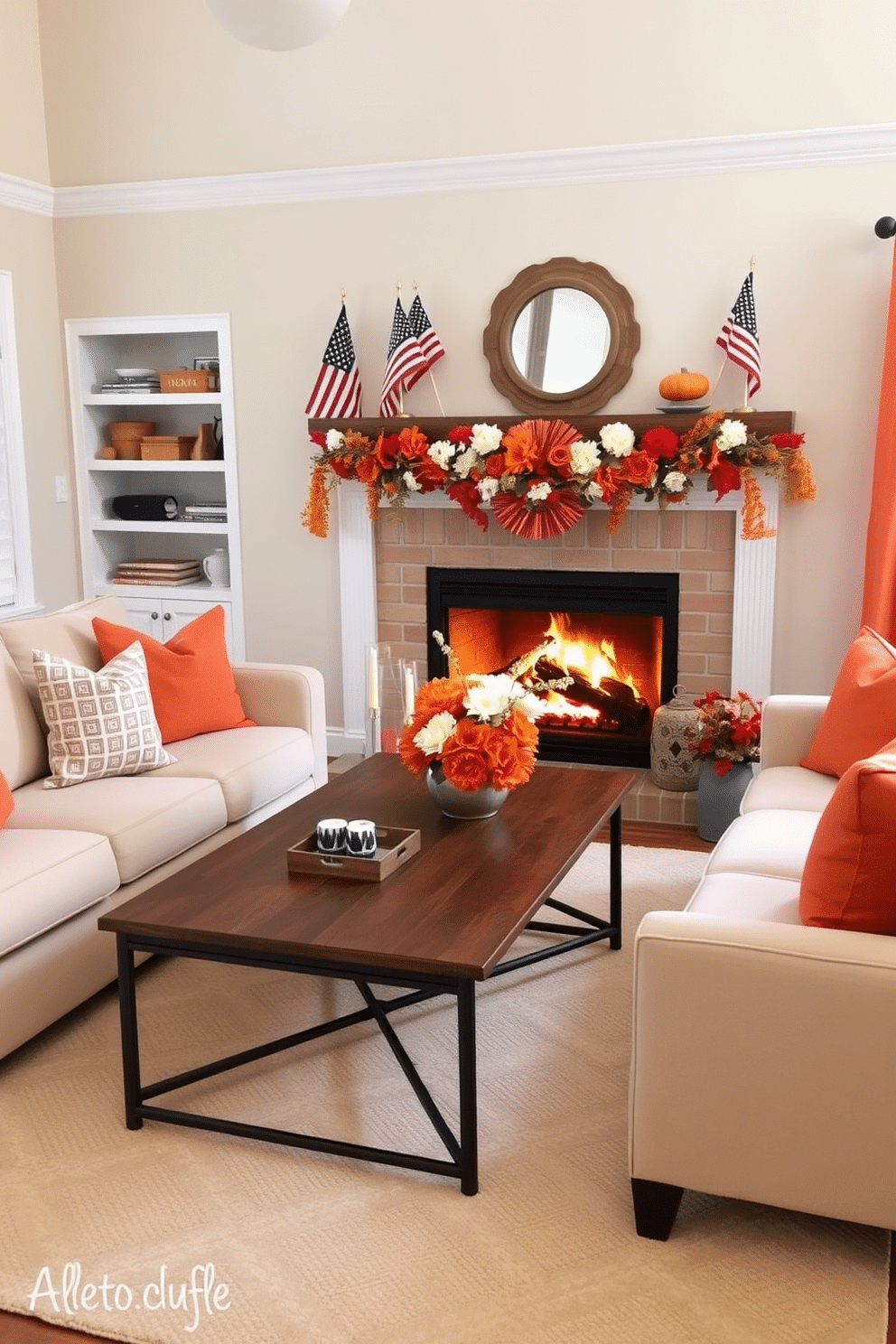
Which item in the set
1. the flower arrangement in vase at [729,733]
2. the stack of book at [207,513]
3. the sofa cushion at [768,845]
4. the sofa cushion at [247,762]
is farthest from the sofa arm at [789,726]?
the stack of book at [207,513]

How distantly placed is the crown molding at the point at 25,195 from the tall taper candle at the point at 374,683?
2.90m

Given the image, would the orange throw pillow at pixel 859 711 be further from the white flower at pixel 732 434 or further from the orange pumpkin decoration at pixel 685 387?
the orange pumpkin decoration at pixel 685 387

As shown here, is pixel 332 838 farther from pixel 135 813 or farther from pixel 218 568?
pixel 218 568

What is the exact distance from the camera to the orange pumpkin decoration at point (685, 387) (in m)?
4.61

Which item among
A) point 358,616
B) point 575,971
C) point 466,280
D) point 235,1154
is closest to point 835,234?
point 466,280

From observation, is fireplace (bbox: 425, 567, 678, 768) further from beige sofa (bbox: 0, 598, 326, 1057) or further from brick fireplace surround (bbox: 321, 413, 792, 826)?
beige sofa (bbox: 0, 598, 326, 1057)

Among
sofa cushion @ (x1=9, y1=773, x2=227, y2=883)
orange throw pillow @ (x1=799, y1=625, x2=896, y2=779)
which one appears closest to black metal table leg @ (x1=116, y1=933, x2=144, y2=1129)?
sofa cushion @ (x1=9, y1=773, x2=227, y2=883)

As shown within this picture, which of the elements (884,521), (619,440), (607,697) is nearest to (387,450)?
(619,440)

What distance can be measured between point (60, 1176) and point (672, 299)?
3.72 metres

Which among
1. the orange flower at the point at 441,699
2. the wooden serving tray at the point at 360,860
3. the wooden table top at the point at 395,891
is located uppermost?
the orange flower at the point at 441,699

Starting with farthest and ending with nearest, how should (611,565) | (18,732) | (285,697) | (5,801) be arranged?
(611,565)
(285,697)
(18,732)
(5,801)

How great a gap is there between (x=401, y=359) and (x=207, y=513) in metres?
1.27

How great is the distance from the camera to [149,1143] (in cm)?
259

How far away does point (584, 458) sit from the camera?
455cm
